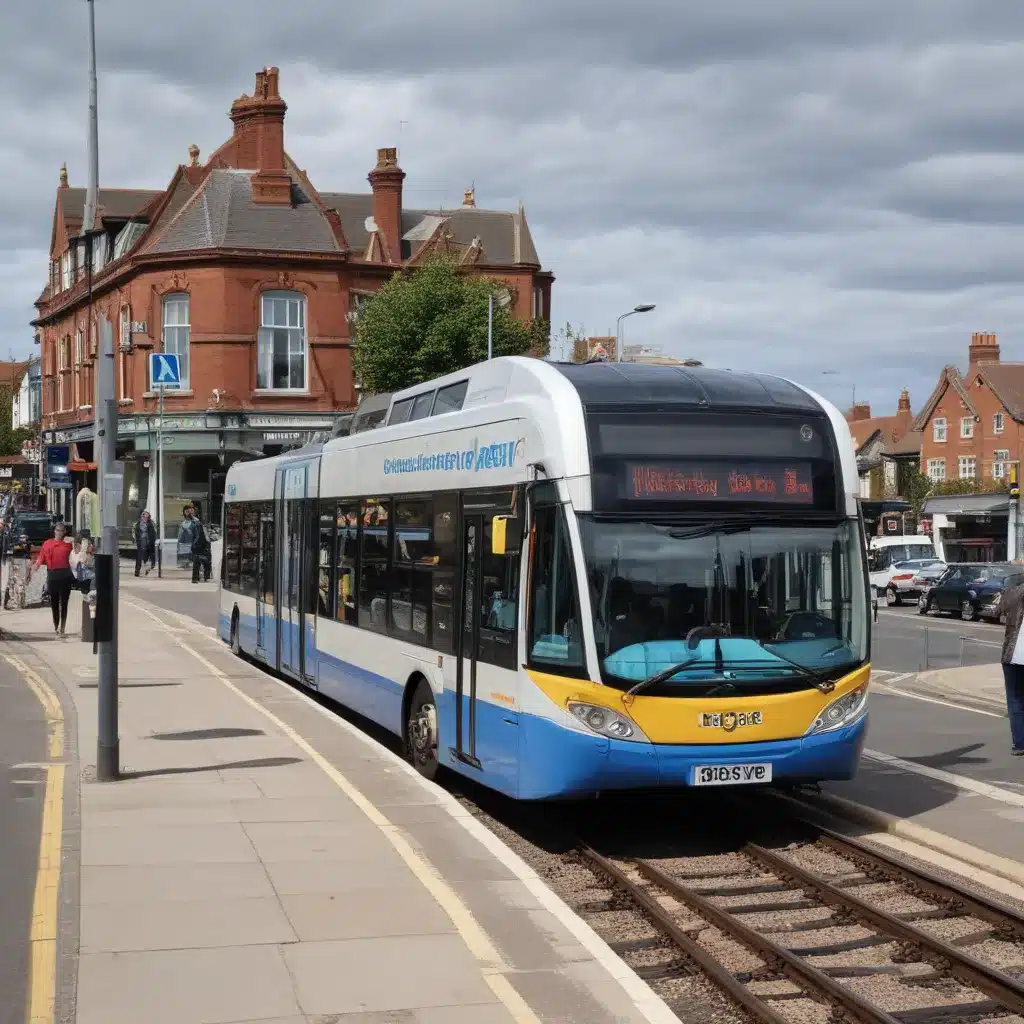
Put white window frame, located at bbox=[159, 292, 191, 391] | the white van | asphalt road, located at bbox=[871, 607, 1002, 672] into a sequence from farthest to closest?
white window frame, located at bbox=[159, 292, 191, 391] → the white van → asphalt road, located at bbox=[871, 607, 1002, 672]

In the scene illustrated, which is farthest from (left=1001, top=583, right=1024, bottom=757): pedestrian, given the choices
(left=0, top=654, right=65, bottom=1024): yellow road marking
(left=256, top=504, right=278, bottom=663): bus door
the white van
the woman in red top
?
the white van

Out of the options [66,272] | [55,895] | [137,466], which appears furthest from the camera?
[66,272]

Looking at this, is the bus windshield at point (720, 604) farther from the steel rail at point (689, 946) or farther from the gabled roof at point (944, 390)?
the gabled roof at point (944, 390)

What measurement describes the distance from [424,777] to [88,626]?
2.87 meters

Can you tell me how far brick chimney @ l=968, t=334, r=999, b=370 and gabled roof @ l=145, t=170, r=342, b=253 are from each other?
4625cm

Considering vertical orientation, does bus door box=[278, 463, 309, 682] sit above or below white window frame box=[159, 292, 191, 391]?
below

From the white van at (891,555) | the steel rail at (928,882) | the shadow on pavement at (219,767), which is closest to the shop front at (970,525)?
the white van at (891,555)

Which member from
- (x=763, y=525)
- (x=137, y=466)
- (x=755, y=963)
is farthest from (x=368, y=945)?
(x=137, y=466)

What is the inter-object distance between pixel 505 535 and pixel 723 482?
57.3 inches

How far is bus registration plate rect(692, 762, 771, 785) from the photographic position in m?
9.87

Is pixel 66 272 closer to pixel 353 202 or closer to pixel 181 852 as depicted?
pixel 353 202

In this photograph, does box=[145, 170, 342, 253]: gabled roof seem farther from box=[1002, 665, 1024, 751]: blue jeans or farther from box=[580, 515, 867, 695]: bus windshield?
box=[580, 515, 867, 695]: bus windshield

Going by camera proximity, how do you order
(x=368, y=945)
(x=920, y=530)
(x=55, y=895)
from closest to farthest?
(x=368, y=945), (x=55, y=895), (x=920, y=530)

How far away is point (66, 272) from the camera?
69312 mm
